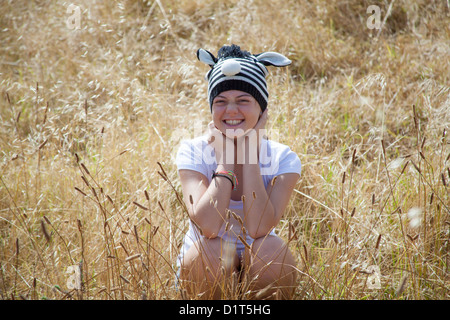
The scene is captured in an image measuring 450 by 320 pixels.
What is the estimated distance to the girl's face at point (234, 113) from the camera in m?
2.04

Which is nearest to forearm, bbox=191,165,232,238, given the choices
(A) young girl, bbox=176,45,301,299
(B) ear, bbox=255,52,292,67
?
(A) young girl, bbox=176,45,301,299

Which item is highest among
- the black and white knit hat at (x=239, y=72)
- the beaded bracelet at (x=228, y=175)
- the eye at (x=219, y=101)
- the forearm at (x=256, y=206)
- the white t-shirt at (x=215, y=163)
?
the black and white knit hat at (x=239, y=72)

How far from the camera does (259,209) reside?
1.90 meters

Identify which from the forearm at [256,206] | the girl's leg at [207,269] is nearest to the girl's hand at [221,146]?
the forearm at [256,206]

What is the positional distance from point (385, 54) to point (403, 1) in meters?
0.86

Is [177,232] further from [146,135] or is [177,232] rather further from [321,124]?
[321,124]

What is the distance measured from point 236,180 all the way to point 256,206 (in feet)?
0.62

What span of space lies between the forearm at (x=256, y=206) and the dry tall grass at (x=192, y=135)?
0.46 ft

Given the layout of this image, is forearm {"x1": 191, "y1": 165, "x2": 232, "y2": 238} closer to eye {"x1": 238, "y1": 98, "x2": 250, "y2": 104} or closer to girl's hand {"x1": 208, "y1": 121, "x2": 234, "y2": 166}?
girl's hand {"x1": 208, "y1": 121, "x2": 234, "y2": 166}

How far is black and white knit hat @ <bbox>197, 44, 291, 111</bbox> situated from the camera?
2041 mm

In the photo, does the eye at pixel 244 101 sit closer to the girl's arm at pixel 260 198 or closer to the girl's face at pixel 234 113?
the girl's face at pixel 234 113
